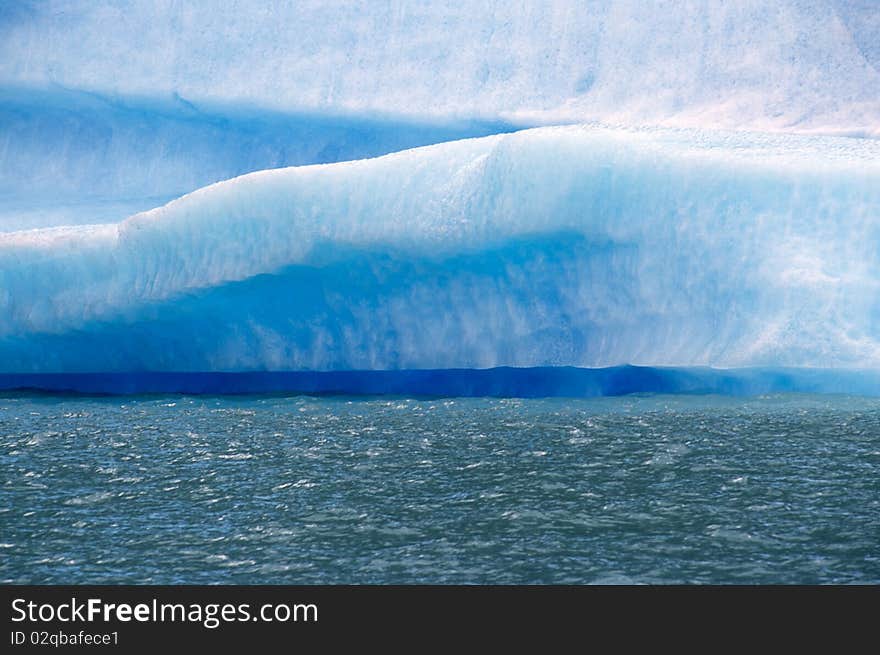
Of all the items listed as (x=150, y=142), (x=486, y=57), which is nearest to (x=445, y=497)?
(x=486, y=57)

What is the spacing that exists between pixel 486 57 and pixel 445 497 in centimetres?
1056

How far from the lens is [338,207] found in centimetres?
1088

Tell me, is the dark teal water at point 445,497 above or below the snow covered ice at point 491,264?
below

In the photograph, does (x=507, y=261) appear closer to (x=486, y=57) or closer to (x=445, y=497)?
(x=445, y=497)

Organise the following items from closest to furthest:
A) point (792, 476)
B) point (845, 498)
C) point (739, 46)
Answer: point (845, 498), point (792, 476), point (739, 46)

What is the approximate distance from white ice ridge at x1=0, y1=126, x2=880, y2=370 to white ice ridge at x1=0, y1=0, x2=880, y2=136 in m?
3.50

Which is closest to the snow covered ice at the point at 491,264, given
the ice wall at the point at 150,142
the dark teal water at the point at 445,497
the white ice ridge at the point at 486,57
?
the dark teal water at the point at 445,497

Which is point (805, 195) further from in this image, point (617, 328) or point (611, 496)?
point (611, 496)

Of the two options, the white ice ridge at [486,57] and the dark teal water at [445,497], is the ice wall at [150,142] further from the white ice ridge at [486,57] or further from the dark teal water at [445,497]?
the dark teal water at [445,497]

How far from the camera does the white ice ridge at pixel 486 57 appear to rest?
14.9 metres

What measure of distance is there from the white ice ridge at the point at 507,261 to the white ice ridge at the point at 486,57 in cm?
350
